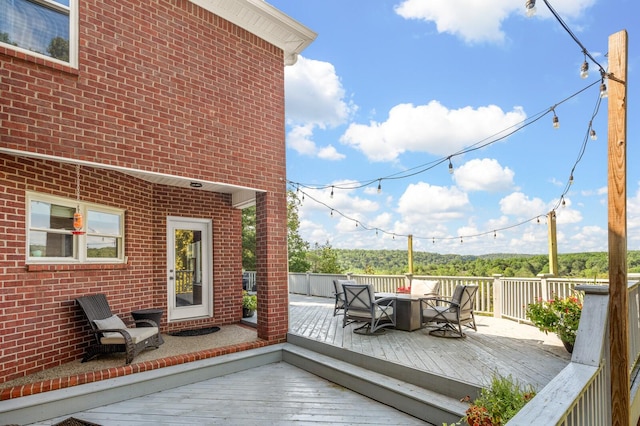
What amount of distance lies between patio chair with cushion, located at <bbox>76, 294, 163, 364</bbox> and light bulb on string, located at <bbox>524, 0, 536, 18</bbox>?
566cm

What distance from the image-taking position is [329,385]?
457cm

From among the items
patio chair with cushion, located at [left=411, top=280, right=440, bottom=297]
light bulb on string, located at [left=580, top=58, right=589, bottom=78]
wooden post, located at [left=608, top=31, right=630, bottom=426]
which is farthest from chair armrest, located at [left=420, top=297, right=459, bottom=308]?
light bulb on string, located at [left=580, top=58, right=589, bottom=78]

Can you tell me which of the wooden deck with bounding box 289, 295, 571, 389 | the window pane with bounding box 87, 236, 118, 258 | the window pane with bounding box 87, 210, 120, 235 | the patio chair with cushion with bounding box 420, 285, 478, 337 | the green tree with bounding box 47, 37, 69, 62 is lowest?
the wooden deck with bounding box 289, 295, 571, 389

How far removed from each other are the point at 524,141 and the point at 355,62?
32.0 feet

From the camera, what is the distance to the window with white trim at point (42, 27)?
361cm

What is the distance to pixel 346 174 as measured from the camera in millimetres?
30859

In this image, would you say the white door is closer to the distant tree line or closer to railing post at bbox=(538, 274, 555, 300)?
railing post at bbox=(538, 274, 555, 300)

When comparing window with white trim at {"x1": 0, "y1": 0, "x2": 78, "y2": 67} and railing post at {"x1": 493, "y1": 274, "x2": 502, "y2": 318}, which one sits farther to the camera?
railing post at {"x1": 493, "y1": 274, "x2": 502, "y2": 318}

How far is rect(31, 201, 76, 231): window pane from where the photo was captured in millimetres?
4359

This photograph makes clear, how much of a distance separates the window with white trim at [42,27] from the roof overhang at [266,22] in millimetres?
1748

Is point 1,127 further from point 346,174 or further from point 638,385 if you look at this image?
point 346,174

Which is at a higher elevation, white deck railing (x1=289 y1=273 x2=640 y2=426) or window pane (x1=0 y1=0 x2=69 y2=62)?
window pane (x1=0 y1=0 x2=69 y2=62)

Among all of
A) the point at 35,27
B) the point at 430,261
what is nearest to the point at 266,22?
the point at 35,27

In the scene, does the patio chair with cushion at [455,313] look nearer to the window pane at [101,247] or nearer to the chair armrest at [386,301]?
the chair armrest at [386,301]
